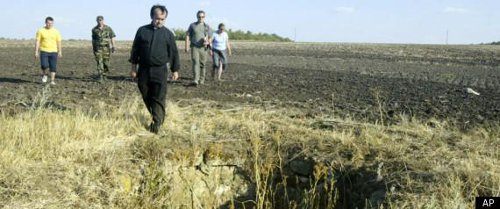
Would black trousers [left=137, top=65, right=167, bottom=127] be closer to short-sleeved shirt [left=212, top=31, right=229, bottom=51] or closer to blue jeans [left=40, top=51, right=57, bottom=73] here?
blue jeans [left=40, top=51, right=57, bottom=73]

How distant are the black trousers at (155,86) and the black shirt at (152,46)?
0.08 m

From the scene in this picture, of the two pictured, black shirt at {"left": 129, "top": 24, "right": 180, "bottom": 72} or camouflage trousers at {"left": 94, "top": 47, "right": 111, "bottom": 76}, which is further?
camouflage trousers at {"left": 94, "top": 47, "right": 111, "bottom": 76}

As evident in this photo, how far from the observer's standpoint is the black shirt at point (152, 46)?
6.61 m

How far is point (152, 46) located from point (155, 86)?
50 centimetres

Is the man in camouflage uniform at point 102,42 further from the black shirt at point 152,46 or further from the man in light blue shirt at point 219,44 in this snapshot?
the black shirt at point 152,46

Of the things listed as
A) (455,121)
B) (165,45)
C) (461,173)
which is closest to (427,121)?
(455,121)

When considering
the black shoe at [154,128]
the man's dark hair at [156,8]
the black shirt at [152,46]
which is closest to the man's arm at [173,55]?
the black shirt at [152,46]

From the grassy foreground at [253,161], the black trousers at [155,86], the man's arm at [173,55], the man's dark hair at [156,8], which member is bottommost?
the grassy foreground at [253,161]

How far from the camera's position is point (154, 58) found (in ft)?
21.7

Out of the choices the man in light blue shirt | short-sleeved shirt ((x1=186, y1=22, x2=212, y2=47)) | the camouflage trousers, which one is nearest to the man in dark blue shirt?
short-sleeved shirt ((x1=186, y1=22, x2=212, y2=47))

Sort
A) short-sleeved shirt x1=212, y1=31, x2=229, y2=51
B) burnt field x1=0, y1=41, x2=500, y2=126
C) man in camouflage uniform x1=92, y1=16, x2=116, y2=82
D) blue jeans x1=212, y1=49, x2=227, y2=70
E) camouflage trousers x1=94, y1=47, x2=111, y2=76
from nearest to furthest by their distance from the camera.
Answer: burnt field x1=0, y1=41, x2=500, y2=126
man in camouflage uniform x1=92, y1=16, x2=116, y2=82
camouflage trousers x1=94, y1=47, x2=111, y2=76
short-sleeved shirt x1=212, y1=31, x2=229, y2=51
blue jeans x1=212, y1=49, x2=227, y2=70

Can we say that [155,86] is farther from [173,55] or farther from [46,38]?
[46,38]

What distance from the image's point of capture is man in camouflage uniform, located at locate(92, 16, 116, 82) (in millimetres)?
12109

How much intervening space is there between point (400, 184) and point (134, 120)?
Result: 3.48 meters
